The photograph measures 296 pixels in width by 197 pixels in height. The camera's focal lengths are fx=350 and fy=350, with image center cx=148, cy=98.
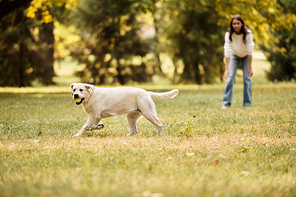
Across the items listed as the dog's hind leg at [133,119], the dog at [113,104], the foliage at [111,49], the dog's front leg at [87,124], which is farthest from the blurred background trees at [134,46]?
the dog's front leg at [87,124]

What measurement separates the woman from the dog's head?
4.76 m

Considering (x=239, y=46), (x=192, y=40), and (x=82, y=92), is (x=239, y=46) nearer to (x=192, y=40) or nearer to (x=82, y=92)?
(x=82, y=92)

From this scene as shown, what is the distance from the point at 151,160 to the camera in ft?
12.9

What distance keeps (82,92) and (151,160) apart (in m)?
2.00

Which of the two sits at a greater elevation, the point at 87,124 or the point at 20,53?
the point at 20,53

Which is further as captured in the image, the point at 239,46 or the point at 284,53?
the point at 284,53

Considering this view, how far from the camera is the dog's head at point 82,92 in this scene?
5336 mm

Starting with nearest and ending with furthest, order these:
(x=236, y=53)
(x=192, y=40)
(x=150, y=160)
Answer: (x=150, y=160) → (x=236, y=53) → (x=192, y=40)

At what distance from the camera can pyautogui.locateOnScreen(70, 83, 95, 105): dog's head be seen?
5.34 m

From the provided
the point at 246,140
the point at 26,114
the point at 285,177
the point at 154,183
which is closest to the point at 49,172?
the point at 154,183

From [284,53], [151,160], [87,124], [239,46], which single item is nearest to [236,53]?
[239,46]

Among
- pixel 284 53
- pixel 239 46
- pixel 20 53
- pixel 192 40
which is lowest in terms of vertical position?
pixel 284 53

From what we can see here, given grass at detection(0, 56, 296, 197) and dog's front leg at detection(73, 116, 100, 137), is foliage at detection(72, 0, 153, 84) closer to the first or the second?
grass at detection(0, 56, 296, 197)

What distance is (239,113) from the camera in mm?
8102
